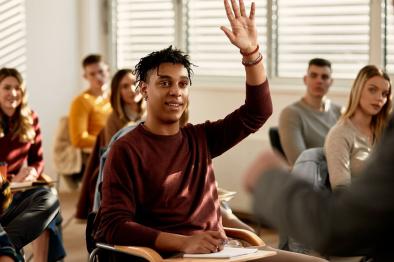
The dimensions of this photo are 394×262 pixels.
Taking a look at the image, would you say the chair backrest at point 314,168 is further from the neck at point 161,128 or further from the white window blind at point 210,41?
the white window blind at point 210,41

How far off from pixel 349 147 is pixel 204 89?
297cm

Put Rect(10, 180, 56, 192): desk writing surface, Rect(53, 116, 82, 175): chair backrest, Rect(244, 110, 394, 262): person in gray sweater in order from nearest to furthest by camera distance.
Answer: Rect(244, 110, 394, 262): person in gray sweater < Rect(10, 180, 56, 192): desk writing surface < Rect(53, 116, 82, 175): chair backrest

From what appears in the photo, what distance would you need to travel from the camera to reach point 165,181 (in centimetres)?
335

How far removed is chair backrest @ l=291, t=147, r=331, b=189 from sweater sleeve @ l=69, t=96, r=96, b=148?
2.48 meters

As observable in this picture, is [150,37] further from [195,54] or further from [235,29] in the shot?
[235,29]

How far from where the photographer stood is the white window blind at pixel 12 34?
7.87m

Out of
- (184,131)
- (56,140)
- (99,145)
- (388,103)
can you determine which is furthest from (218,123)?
(56,140)

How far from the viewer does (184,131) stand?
352 centimetres

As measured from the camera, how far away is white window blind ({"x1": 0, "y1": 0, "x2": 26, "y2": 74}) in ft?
25.8

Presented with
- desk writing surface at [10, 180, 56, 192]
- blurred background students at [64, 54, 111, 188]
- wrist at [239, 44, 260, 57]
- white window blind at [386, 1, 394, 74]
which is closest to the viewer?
wrist at [239, 44, 260, 57]

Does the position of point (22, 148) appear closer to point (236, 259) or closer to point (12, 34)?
point (236, 259)

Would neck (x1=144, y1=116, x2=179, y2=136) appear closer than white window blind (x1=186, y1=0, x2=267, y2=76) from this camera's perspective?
Yes

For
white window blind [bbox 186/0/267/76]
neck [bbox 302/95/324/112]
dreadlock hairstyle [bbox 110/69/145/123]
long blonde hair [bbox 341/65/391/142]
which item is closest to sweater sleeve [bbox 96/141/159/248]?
long blonde hair [bbox 341/65/391/142]

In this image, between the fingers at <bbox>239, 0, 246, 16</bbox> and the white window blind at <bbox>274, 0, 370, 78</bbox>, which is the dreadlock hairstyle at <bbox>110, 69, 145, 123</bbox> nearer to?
the white window blind at <bbox>274, 0, 370, 78</bbox>
